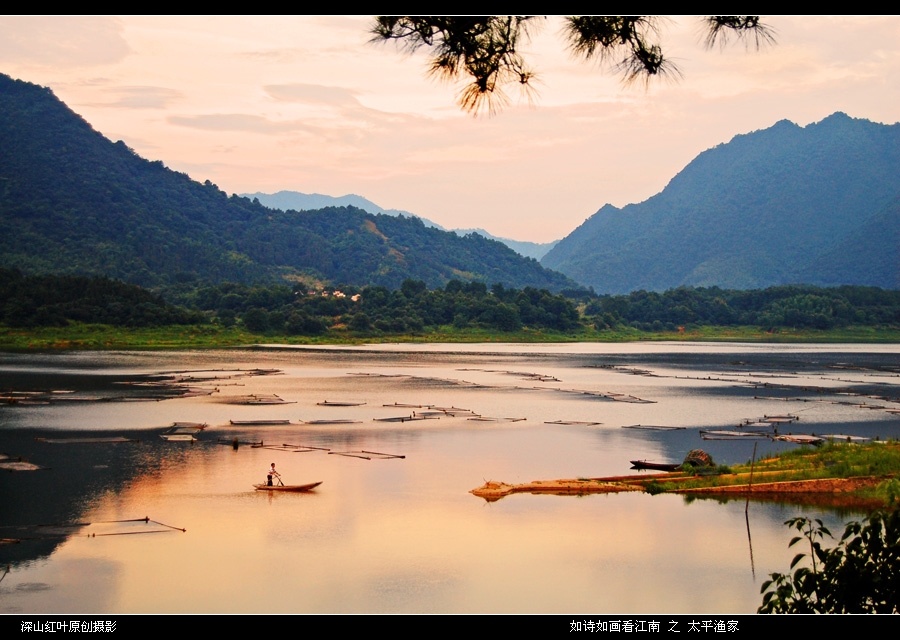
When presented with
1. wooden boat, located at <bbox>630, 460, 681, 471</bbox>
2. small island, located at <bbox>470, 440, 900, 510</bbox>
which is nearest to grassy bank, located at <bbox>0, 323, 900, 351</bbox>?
wooden boat, located at <bbox>630, 460, 681, 471</bbox>

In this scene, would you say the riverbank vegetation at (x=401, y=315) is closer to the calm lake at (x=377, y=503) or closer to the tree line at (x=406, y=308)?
the tree line at (x=406, y=308)

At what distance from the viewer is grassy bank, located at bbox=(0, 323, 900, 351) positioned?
103 meters

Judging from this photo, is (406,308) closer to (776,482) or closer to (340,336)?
(340,336)

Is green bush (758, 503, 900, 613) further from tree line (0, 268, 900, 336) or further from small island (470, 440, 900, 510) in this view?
tree line (0, 268, 900, 336)

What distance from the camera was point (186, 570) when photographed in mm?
22516

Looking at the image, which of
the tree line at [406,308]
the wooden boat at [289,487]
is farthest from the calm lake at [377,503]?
the tree line at [406,308]

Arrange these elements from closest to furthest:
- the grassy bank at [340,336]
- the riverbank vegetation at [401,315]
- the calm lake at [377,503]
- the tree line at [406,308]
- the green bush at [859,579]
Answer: the green bush at [859,579]
the calm lake at [377,503]
the grassy bank at [340,336]
the riverbank vegetation at [401,315]
the tree line at [406,308]

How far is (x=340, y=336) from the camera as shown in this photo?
13712cm

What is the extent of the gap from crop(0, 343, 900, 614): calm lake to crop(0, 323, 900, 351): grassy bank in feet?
116

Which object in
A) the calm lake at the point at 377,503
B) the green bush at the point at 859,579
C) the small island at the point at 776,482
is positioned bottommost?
the calm lake at the point at 377,503

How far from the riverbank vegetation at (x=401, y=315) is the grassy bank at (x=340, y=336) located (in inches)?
7.9

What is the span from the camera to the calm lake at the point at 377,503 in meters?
21.5

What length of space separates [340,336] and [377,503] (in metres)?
108
